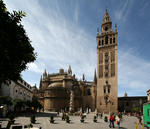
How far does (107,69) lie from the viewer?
4875 centimetres

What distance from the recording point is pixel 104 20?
55.9m

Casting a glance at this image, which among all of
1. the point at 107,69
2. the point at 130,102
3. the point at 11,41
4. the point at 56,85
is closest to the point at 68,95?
the point at 56,85

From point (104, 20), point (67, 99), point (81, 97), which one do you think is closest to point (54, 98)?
point (67, 99)

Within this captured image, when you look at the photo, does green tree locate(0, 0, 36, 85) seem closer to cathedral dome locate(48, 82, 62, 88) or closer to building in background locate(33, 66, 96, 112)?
building in background locate(33, 66, 96, 112)

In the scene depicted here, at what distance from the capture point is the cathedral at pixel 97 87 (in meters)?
46.2

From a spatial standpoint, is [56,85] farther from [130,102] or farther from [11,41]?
[11,41]

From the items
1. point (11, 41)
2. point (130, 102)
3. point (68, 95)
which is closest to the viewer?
point (11, 41)

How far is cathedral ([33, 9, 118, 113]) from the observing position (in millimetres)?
46188

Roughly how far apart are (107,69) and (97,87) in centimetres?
706

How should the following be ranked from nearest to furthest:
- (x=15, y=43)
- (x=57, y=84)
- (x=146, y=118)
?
1. (x=15, y=43)
2. (x=146, y=118)
3. (x=57, y=84)

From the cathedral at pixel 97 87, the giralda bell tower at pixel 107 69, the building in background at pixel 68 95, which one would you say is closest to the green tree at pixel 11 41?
the cathedral at pixel 97 87

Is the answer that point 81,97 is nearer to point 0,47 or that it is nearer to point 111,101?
point 111,101

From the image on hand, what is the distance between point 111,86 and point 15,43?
138ft

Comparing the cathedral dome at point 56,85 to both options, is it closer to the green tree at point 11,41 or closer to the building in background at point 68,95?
the building in background at point 68,95
